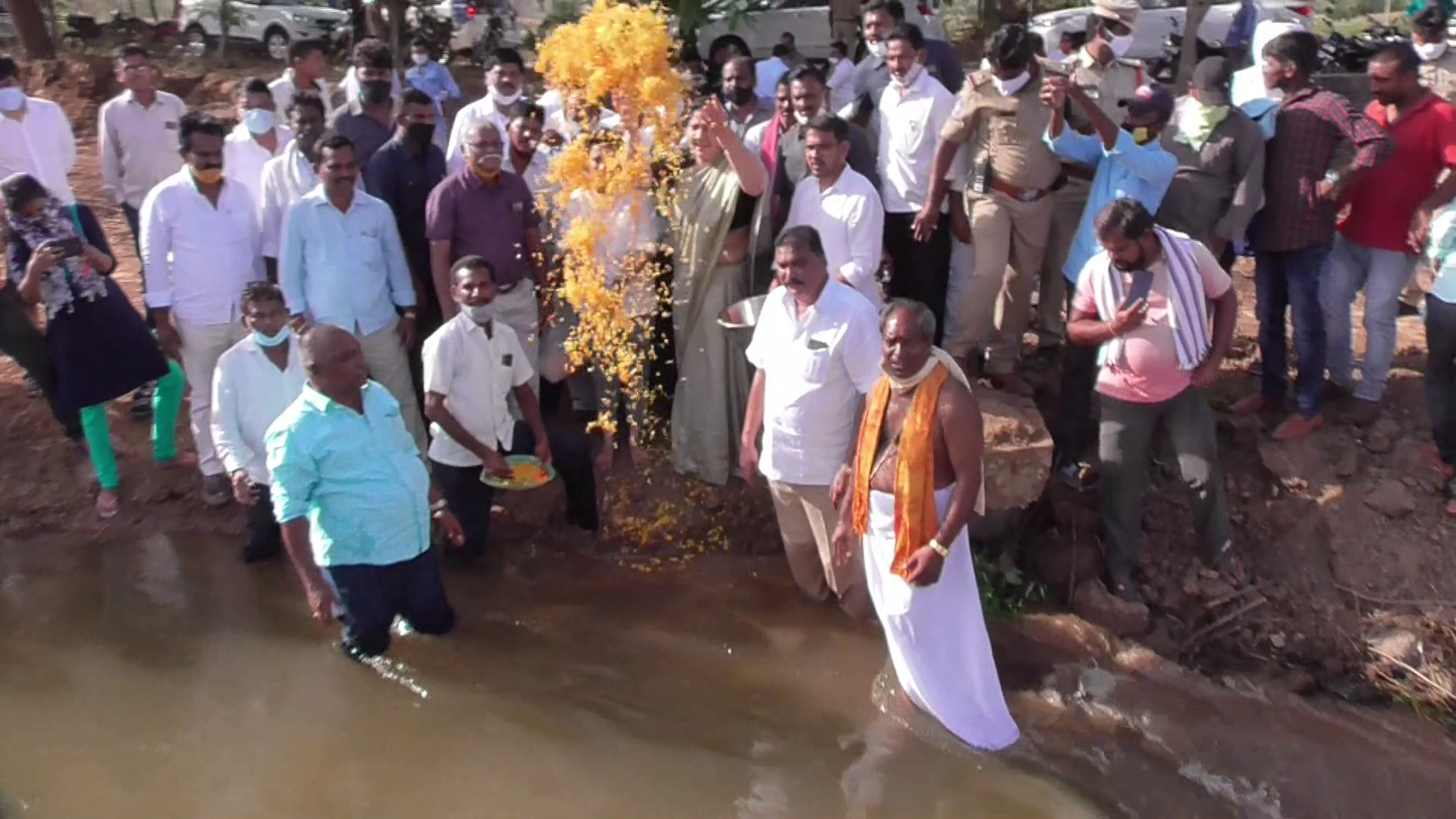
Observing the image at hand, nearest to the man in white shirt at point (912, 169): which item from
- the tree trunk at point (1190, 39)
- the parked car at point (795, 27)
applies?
the tree trunk at point (1190, 39)

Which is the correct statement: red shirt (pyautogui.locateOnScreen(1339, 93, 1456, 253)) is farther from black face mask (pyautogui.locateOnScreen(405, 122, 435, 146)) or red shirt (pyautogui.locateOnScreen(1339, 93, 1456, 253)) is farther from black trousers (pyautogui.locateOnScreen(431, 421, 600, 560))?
black face mask (pyautogui.locateOnScreen(405, 122, 435, 146))

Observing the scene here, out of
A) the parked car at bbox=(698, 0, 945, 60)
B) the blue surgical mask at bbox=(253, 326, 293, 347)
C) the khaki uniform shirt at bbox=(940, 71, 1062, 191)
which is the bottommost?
the blue surgical mask at bbox=(253, 326, 293, 347)

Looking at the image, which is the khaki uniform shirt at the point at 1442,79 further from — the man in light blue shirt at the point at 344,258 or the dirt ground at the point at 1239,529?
the man in light blue shirt at the point at 344,258

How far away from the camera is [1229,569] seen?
5234 millimetres

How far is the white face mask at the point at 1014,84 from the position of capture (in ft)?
17.5

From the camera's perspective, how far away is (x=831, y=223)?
5.00m

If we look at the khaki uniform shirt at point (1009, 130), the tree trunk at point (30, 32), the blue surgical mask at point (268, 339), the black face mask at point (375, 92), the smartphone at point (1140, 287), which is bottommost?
the blue surgical mask at point (268, 339)

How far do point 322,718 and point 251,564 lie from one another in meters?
1.45

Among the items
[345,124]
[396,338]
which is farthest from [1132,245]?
[345,124]

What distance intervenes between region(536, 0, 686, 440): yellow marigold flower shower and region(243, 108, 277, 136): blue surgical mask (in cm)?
215

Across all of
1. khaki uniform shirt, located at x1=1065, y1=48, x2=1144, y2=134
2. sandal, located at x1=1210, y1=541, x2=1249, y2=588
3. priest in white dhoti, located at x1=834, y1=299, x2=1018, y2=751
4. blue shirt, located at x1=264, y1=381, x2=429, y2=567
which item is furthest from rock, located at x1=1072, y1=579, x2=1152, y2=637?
blue shirt, located at x1=264, y1=381, x2=429, y2=567

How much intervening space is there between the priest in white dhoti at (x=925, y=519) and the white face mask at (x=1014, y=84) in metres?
2.02

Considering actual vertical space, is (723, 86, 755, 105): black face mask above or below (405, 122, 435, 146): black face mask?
above

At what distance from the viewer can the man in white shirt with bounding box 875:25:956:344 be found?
5594 mm
